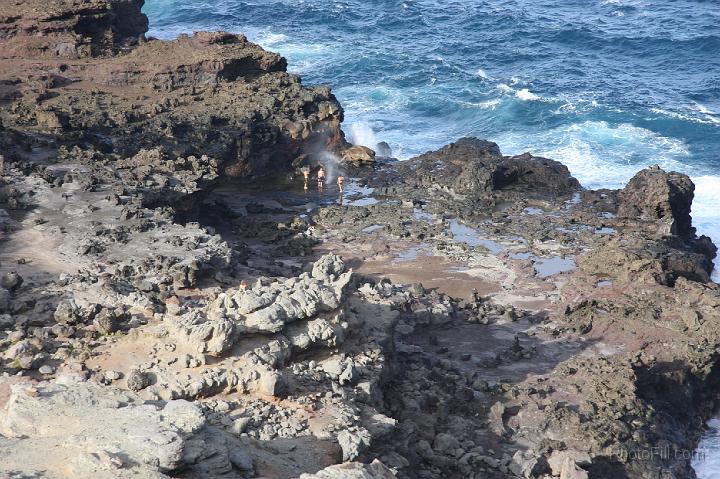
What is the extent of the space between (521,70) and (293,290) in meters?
36.0

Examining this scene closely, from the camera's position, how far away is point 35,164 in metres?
25.8

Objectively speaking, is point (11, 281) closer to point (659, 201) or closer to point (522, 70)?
point (659, 201)

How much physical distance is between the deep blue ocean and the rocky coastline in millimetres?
7330

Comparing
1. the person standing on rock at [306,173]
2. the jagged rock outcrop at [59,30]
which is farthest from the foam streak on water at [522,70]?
the jagged rock outcrop at [59,30]

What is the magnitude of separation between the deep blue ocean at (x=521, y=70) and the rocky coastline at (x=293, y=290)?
7330mm

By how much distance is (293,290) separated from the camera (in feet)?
59.8

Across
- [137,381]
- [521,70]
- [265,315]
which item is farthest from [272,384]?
[521,70]

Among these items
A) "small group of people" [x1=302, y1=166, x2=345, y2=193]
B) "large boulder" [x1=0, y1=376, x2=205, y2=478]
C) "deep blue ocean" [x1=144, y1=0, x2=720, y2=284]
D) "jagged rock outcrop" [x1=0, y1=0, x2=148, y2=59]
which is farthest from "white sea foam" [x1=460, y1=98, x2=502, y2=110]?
"large boulder" [x1=0, y1=376, x2=205, y2=478]

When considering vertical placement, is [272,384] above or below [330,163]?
above

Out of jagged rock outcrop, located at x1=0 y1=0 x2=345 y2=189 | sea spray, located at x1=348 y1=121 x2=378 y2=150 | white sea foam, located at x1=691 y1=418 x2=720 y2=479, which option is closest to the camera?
white sea foam, located at x1=691 y1=418 x2=720 y2=479

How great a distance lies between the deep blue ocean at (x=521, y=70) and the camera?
41688 mm

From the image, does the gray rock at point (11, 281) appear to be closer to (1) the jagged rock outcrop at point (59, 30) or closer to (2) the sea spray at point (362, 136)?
(1) the jagged rock outcrop at point (59, 30)

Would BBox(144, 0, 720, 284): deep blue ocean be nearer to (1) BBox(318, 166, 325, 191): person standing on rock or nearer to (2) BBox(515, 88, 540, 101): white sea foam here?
(2) BBox(515, 88, 540, 101): white sea foam

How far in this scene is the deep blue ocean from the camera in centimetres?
4169
